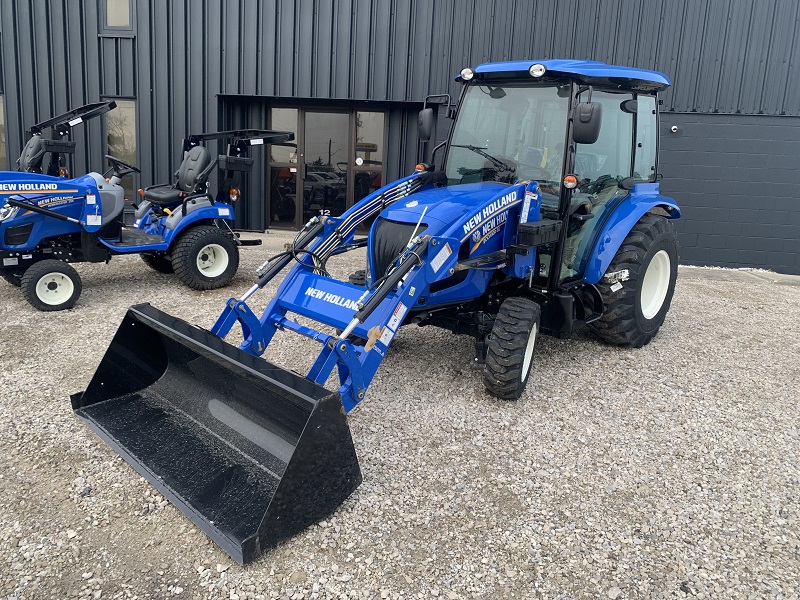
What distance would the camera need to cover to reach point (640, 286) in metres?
5.06

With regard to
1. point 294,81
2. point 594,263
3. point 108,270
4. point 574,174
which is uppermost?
point 294,81

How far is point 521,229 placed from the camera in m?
4.18

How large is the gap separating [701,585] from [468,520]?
96cm

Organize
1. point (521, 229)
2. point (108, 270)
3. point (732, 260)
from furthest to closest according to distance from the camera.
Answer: point (732, 260), point (108, 270), point (521, 229)

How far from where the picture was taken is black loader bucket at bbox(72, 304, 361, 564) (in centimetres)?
265

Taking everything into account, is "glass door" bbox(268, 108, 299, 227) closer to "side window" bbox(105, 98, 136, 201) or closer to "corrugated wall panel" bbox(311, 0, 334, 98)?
"corrugated wall panel" bbox(311, 0, 334, 98)

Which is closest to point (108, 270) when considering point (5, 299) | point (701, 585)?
point (5, 299)

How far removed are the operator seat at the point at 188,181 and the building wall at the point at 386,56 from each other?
295 cm

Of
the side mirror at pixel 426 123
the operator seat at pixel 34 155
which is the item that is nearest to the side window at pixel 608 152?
the side mirror at pixel 426 123

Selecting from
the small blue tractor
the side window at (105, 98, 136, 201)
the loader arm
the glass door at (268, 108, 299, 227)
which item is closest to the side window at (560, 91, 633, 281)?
the loader arm

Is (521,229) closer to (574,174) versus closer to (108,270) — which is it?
(574,174)

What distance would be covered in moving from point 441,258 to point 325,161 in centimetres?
723

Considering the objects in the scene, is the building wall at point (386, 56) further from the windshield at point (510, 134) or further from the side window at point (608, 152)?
the windshield at point (510, 134)

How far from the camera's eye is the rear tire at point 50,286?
18.7ft
